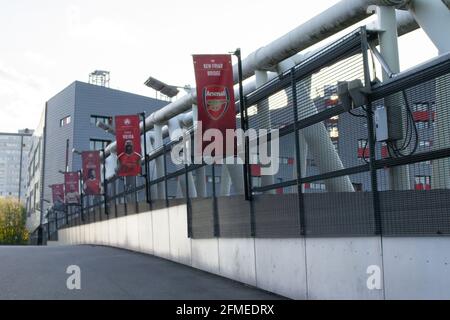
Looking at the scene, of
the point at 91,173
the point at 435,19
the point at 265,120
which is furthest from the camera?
the point at 91,173

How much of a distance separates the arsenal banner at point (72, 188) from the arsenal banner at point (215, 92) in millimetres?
24344

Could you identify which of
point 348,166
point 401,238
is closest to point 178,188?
point 348,166

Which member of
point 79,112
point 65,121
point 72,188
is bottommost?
point 72,188

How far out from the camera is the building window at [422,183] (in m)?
7.10

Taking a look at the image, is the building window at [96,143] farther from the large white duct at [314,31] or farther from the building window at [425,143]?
the building window at [425,143]

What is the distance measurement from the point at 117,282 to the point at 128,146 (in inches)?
428

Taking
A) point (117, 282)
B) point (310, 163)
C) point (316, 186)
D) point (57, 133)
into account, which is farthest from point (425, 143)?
point (57, 133)

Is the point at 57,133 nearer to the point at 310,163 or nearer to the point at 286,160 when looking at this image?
the point at 286,160

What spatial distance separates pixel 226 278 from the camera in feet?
40.5

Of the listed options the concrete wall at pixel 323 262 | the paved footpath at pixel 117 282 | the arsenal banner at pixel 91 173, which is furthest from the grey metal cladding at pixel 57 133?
the concrete wall at pixel 323 262

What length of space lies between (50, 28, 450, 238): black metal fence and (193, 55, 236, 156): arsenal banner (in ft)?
1.44

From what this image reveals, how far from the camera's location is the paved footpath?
10000mm

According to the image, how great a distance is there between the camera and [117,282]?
453 inches
